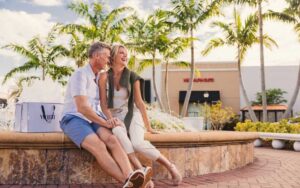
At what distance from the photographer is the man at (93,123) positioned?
3.68 meters

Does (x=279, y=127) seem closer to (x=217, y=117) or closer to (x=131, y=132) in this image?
(x=131, y=132)

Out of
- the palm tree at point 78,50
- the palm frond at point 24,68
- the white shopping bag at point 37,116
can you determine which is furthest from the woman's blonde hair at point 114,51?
the palm frond at point 24,68

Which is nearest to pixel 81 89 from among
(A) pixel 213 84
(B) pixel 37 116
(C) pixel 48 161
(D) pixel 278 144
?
(B) pixel 37 116

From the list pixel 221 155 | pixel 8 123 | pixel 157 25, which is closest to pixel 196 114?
pixel 157 25

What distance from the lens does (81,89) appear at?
397cm

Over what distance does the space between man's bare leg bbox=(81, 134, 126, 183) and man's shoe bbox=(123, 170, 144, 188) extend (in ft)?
0.51

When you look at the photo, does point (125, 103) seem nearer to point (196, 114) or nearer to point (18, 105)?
point (18, 105)

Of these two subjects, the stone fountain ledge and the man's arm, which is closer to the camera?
the man's arm

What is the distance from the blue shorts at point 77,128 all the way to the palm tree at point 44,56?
1868 centimetres

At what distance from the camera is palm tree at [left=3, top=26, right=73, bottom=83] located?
22344 millimetres

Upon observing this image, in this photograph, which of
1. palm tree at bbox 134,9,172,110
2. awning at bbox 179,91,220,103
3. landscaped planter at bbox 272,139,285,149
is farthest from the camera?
awning at bbox 179,91,220,103

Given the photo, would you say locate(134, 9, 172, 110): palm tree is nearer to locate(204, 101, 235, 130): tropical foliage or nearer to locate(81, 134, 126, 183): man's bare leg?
locate(204, 101, 235, 130): tropical foliage

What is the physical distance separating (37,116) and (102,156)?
46.8 inches

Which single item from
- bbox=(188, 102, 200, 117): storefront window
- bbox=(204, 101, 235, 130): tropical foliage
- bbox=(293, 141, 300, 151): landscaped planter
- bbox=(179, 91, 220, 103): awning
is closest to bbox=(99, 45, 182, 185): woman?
bbox=(293, 141, 300, 151): landscaped planter
